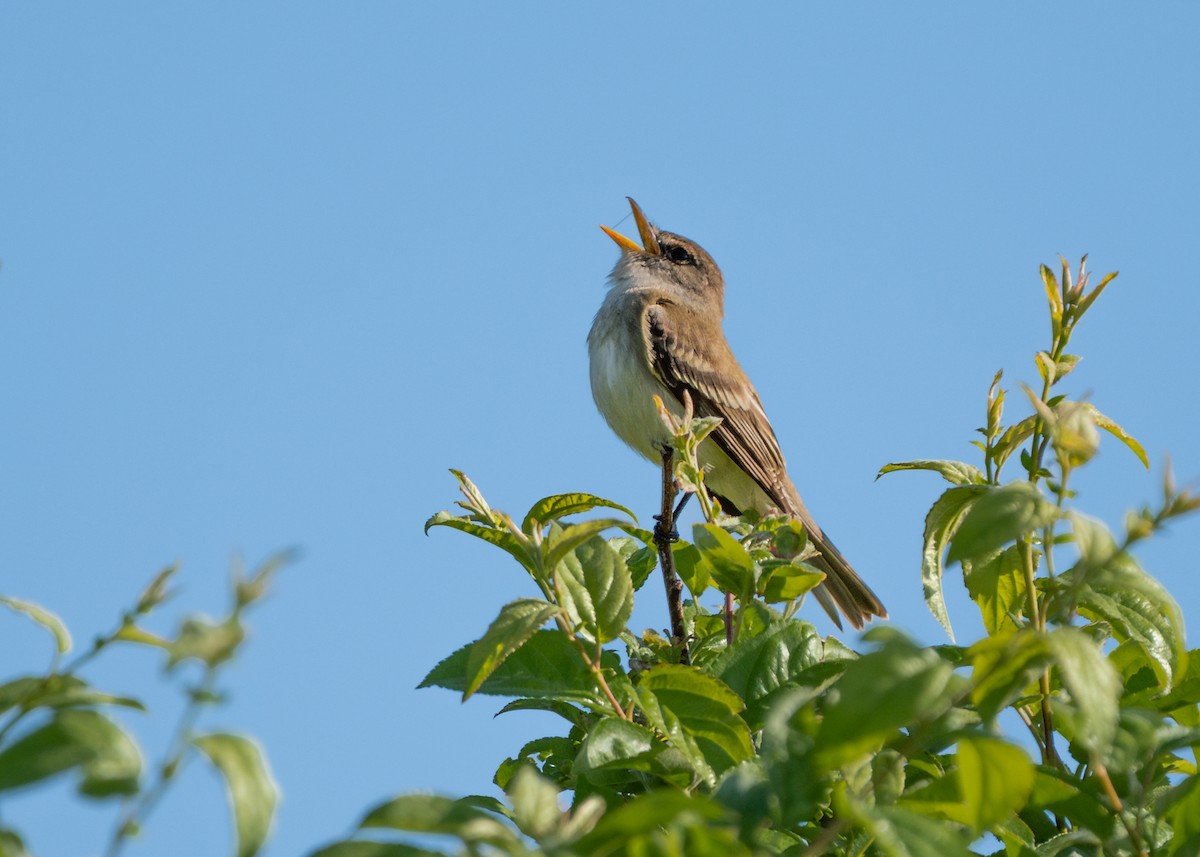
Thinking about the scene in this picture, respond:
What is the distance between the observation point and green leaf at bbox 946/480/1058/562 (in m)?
1.39

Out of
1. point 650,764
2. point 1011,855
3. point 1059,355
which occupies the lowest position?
point 1011,855

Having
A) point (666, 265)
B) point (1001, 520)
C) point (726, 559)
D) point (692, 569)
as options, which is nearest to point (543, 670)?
point (726, 559)

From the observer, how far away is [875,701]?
1083 millimetres

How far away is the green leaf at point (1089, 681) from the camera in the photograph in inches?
46.1

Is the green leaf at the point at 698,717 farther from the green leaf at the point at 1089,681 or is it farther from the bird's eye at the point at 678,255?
the bird's eye at the point at 678,255

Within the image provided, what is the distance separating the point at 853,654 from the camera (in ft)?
7.79

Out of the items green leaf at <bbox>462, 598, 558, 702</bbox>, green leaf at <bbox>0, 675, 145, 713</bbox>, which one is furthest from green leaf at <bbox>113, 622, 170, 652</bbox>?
green leaf at <bbox>462, 598, 558, 702</bbox>

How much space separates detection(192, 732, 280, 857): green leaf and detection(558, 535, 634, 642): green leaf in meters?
1.02

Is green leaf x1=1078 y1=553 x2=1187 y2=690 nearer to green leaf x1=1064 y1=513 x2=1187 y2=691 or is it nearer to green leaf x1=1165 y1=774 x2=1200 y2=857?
green leaf x1=1064 y1=513 x2=1187 y2=691

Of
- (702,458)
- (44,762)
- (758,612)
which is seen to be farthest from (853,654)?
(702,458)

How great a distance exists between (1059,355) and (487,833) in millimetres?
1488

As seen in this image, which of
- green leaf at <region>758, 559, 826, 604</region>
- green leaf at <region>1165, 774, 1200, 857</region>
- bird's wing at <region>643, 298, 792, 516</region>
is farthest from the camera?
bird's wing at <region>643, 298, 792, 516</region>

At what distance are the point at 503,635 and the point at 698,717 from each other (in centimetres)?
40

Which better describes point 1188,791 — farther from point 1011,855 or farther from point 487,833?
point 487,833
